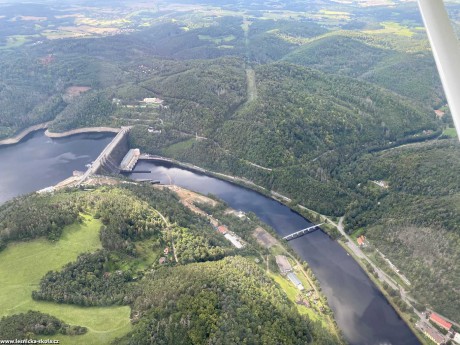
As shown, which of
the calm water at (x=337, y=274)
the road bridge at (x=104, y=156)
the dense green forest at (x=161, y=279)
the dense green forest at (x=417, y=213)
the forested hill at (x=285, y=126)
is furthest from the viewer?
the road bridge at (x=104, y=156)

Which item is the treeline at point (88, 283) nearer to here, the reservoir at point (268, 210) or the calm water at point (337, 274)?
the calm water at point (337, 274)

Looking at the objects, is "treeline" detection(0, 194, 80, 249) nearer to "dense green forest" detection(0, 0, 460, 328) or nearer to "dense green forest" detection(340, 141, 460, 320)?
"dense green forest" detection(0, 0, 460, 328)

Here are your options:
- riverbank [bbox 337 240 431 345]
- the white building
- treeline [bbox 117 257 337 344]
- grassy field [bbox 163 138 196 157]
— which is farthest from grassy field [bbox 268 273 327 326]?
grassy field [bbox 163 138 196 157]

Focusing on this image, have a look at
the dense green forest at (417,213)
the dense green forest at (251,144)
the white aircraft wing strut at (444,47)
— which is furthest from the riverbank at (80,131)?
the white aircraft wing strut at (444,47)

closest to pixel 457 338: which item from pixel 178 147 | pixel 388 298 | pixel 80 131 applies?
pixel 388 298

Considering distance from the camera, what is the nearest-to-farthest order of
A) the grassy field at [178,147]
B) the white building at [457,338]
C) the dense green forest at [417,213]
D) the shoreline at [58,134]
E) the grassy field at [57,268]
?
the grassy field at [57,268] < the white building at [457,338] < the dense green forest at [417,213] < the grassy field at [178,147] < the shoreline at [58,134]

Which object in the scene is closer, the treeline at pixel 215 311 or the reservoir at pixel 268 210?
the treeline at pixel 215 311

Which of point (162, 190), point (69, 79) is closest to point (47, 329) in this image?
point (162, 190)
